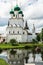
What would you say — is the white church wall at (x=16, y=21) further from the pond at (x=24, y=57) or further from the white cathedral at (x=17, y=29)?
the pond at (x=24, y=57)

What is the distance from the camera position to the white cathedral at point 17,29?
57.0m

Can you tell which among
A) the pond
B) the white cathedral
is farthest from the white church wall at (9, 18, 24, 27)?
the pond

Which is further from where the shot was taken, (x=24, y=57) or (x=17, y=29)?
(x=17, y=29)

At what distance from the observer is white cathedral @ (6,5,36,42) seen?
2243 inches

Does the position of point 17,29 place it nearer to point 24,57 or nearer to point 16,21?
point 16,21

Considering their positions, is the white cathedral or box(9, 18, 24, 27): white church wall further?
box(9, 18, 24, 27): white church wall

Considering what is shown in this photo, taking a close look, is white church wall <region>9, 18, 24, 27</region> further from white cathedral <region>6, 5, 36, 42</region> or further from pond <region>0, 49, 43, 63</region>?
pond <region>0, 49, 43, 63</region>

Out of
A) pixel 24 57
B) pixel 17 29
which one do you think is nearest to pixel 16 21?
pixel 17 29

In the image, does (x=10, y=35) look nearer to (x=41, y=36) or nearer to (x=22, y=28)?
(x=22, y=28)

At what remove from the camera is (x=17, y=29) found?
57.5 m

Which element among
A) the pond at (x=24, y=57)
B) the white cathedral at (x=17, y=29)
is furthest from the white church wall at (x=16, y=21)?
the pond at (x=24, y=57)

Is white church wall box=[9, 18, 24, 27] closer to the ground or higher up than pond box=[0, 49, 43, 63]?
higher up

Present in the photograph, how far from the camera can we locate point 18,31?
57406 mm

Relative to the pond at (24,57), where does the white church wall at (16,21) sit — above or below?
above
